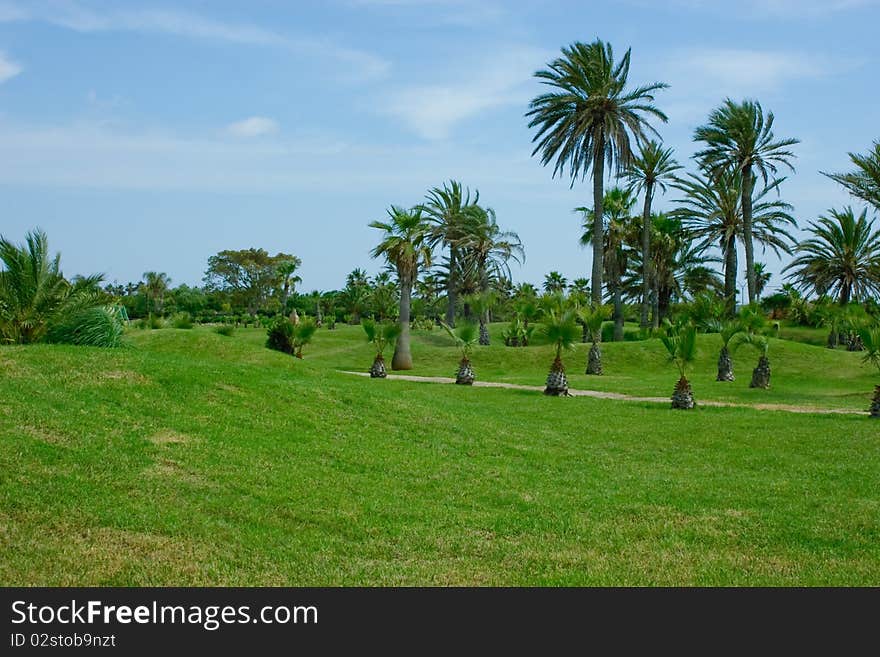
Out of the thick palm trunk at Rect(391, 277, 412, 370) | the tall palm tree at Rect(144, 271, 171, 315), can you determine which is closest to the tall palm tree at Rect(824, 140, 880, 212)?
the thick palm trunk at Rect(391, 277, 412, 370)

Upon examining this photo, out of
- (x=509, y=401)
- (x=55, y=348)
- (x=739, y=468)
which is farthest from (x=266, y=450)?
(x=509, y=401)

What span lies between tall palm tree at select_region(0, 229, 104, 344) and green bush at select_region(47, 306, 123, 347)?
0.46 ft

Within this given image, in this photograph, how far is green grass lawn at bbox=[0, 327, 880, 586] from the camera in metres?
7.21

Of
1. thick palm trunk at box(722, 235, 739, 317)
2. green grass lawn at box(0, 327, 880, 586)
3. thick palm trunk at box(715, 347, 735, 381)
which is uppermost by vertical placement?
thick palm trunk at box(722, 235, 739, 317)

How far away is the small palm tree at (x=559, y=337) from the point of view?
76.3 feet

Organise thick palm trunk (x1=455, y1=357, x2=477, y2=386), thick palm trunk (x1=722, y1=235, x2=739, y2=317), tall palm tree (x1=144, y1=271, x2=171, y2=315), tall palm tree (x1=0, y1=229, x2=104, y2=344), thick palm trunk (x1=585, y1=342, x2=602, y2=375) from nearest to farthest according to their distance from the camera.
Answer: tall palm tree (x1=0, y1=229, x2=104, y2=344) → thick palm trunk (x1=455, y1=357, x2=477, y2=386) → thick palm trunk (x1=585, y1=342, x2=602, y2=375) → thick palm trunk (x1=722, y1=235, x2=739, y2=317) → tall palm tree (x1=144, y1=271, x2=171, y2=315)

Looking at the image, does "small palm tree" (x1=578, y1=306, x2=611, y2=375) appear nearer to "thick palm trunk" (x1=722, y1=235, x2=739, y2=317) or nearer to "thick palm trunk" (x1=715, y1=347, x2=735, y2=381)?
"thick palm trunk" (x1=715, y1=347, x2=735, y2=381)

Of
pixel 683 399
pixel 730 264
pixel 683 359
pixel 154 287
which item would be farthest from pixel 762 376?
pixel 154 287

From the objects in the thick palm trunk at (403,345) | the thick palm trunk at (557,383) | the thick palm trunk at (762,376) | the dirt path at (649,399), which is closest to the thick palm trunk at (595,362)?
the dirt path at (649,399)

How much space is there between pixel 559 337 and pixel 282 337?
48.5ft

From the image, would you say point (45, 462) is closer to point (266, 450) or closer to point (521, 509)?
point (266, 450)

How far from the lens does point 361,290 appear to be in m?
77.9

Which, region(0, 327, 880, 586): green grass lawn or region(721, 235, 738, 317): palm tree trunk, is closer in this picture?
region(0, 327, 880, 586): green grass lawn
